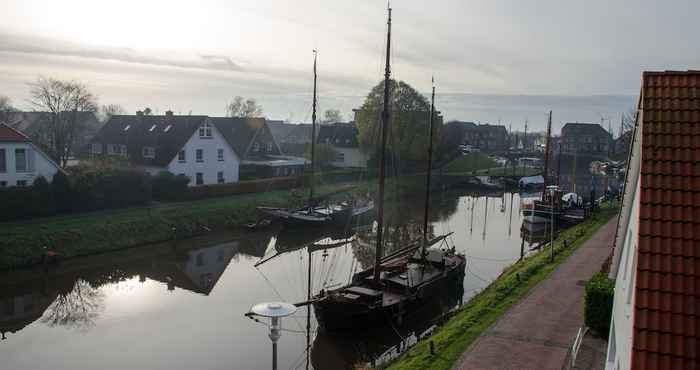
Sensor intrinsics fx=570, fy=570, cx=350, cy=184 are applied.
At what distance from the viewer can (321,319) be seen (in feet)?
61.0

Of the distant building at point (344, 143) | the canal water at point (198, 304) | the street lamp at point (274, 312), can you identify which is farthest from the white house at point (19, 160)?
the distant building at point (344, 143)

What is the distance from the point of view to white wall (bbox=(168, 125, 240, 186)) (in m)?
44.8

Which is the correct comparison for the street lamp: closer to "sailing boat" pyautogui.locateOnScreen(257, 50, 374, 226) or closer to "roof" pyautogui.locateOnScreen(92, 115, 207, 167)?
"sailing boat" pyautogui.locateOnScreen(257, 50, 374, 226)

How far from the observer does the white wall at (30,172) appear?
33.0m

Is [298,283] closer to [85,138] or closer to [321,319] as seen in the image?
[321,319]

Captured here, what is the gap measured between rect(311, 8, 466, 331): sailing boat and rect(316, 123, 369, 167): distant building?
143ft

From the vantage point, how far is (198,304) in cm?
2244

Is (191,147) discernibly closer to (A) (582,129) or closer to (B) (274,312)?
(B) (274,312)

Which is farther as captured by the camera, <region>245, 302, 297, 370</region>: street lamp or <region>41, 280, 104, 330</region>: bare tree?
<region>41, 280, 104, 330</region>: bare tree

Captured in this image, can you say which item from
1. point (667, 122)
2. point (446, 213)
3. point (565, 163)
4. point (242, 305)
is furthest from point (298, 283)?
point (565, 163)

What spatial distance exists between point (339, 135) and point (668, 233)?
6895 centimetres

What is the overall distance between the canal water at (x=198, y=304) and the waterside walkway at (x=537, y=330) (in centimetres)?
383

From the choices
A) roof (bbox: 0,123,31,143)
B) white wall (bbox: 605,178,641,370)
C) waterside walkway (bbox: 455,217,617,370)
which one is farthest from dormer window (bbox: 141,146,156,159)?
white wall (bbox: 605,178,641,370)

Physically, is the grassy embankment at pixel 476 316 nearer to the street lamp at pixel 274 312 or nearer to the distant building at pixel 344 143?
the street lamp at pixel 274 312
